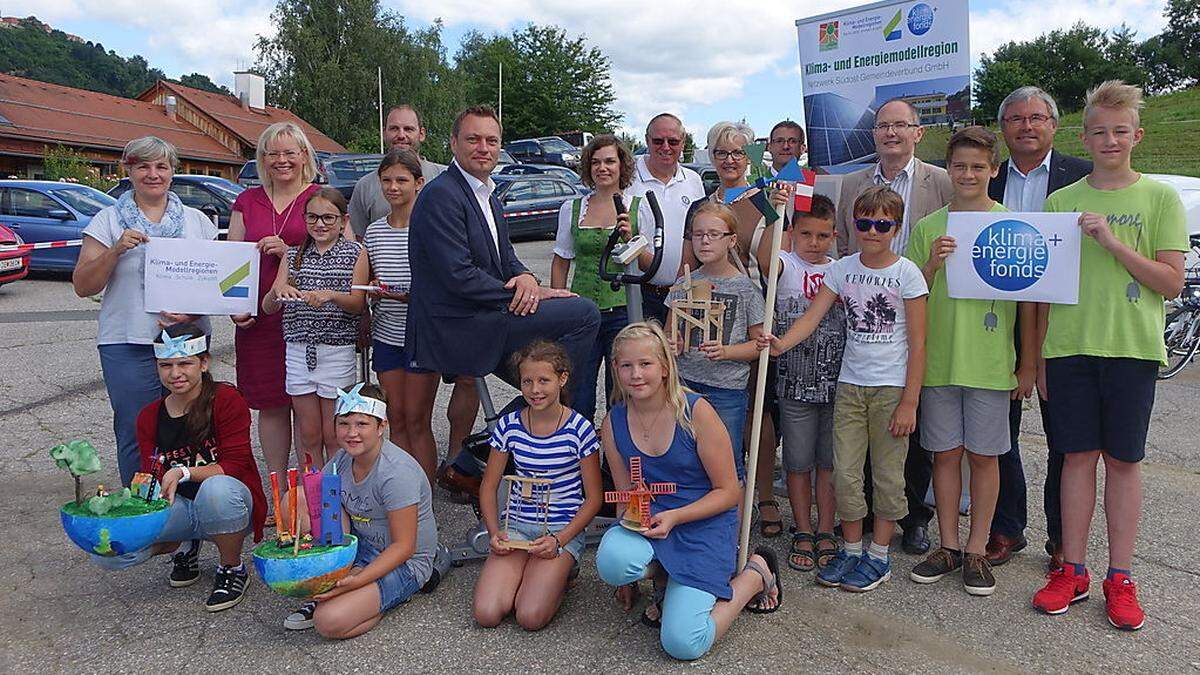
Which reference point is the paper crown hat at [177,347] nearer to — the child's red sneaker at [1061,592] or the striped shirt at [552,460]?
the striped shirt at [552,460]

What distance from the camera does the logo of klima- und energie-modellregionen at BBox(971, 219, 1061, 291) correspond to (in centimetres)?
359

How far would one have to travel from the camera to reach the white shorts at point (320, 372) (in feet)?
14.0

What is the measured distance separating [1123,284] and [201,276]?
13.4ft

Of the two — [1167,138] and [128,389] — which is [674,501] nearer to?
[128,389]

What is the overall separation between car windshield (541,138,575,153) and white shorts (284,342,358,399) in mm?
26277

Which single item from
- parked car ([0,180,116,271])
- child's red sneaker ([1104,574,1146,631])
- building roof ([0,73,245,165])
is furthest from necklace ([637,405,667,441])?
building roof ([0,73,245,165])

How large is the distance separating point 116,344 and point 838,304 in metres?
3.44

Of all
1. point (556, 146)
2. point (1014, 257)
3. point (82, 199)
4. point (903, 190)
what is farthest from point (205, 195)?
point (556, 146)

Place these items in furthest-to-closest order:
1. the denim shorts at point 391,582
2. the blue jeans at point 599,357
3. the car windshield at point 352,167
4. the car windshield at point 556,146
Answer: the car windshield at point 556,146 < the car windshield at point 352,167 < the blue jeans at point 599,357 < the denim shorts at point 391,582

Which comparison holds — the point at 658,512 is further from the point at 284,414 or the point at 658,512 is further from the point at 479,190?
the point at 284,414

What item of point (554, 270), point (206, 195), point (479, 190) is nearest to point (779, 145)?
point (554, 270)

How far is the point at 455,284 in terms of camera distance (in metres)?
3.73

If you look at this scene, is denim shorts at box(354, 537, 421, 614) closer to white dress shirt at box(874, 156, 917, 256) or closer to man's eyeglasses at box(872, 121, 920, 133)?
white dress shirt at box(874, 156, 917, 256)

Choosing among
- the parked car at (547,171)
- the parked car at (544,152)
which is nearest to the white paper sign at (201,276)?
the parked car at (547,171)
